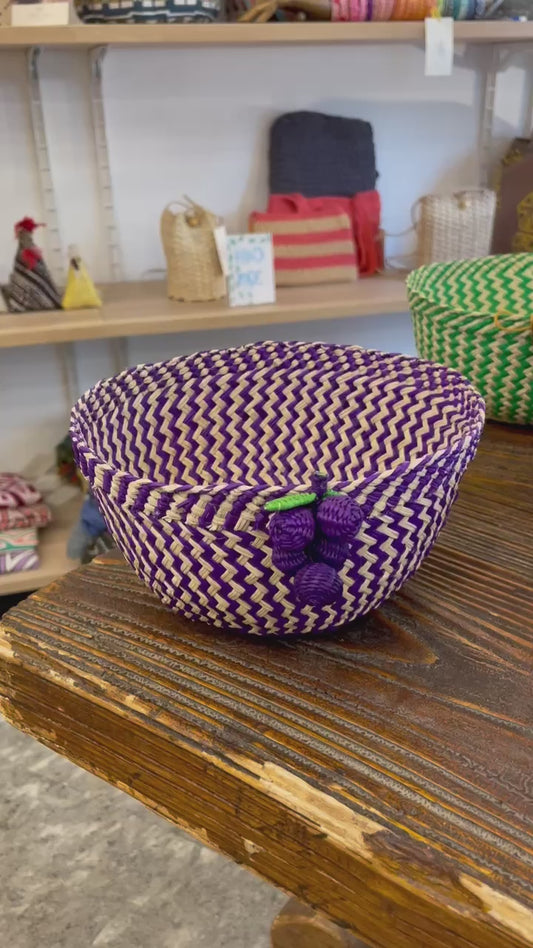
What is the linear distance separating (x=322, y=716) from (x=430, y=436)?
0.23 m

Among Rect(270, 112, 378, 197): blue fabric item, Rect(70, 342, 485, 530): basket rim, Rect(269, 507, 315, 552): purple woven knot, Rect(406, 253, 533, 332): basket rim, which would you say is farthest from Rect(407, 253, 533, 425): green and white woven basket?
Rect(270, 112, 378, 197): blue fabric item

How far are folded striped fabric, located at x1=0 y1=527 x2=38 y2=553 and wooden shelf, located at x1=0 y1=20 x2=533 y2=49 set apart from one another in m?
0.86

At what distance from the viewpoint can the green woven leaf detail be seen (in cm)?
42

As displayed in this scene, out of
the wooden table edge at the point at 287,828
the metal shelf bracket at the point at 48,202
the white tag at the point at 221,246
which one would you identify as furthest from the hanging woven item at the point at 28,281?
the wooden table edge at the point at 287,828

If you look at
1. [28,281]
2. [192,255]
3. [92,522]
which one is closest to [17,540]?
[92,522]

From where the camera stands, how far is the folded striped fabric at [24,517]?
1664 millimetres

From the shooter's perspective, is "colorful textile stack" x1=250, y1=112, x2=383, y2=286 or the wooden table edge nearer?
the wooden table edge

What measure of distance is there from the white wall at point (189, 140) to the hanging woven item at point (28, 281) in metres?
0.18

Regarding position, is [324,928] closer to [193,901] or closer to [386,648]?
[386,648]

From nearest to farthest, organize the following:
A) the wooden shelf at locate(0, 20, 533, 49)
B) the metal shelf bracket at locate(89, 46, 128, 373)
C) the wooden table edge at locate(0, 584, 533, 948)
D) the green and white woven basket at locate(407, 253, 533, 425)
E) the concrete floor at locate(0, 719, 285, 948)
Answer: the wooden table edge at locate(0, 584, 533, 948) < the green and white woven basket at locate(407, 253, 533, 425) < the concrete floor at locate(0, 719, 285, 948) < the wooden shelf at locate(0, 20, 533, 49) < the metal shelf bracket at locate(89, 46, 128, 373)

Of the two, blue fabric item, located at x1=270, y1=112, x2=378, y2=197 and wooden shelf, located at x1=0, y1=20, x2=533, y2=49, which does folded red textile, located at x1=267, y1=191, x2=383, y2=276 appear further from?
wooden shelf, located at x1=0, y1=20, x2=533, y2=49

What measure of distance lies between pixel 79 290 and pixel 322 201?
57 centimetres

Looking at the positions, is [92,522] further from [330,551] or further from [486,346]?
[330,551]

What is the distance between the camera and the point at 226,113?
1.77 m
